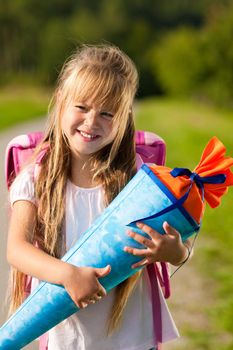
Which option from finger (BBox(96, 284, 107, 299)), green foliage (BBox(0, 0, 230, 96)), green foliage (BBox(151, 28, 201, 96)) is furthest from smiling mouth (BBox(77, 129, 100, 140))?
green foliage (BBox(0, 0, 230, 96))

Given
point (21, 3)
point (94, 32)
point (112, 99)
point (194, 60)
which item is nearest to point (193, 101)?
point (194, 60)

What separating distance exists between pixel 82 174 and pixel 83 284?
450 millimetres

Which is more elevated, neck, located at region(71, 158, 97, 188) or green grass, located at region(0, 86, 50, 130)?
neck, located at region(71, 158, 97, 188)

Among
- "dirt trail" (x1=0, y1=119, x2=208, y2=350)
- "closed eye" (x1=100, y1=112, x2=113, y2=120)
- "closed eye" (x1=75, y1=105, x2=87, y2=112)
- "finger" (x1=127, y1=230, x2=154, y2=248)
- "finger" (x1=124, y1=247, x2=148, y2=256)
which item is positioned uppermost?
"closed eye" (x1=75, y1=105, x2=87, y2=112)

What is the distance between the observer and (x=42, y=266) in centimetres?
242

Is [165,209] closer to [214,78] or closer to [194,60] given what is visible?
[214,78]

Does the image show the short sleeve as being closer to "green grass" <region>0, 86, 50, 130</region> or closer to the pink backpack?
the pink backpack

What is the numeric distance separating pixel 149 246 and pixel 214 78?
47.6 metres

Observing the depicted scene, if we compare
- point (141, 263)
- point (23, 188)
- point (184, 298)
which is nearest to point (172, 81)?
point (184, 298)

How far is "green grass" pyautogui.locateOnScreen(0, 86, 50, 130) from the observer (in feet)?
82.1

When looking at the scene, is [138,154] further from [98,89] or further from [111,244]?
[111,244]

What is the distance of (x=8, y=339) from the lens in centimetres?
256

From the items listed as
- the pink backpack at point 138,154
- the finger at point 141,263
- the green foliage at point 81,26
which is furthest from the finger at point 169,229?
the green foliage at point 81,26

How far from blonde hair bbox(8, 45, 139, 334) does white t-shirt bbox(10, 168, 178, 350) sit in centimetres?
3
